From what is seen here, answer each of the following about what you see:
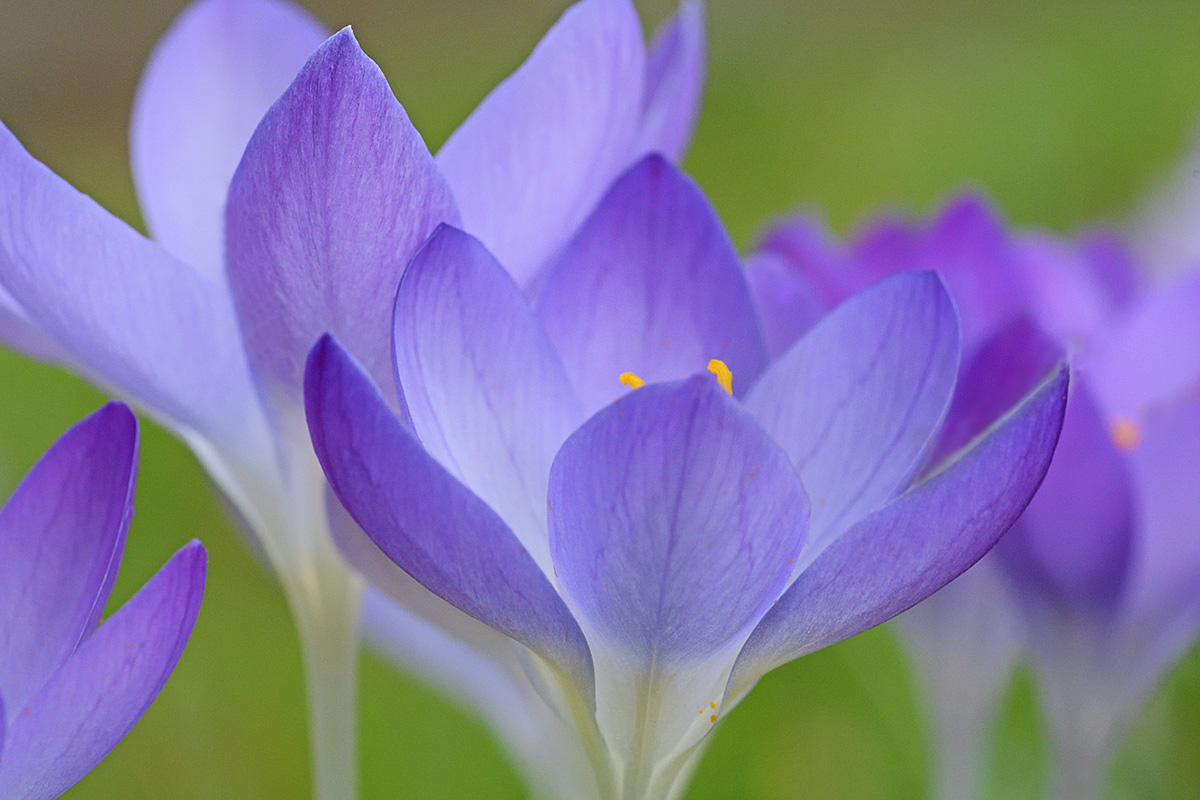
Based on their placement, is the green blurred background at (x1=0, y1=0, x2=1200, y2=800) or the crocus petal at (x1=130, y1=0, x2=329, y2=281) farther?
the green blurred background at (x1=0, y1=0, x2=1200, y2=800)

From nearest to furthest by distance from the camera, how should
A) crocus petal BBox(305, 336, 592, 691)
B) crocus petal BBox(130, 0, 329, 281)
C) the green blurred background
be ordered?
1. crocus petal BBox(305, 336, 592, 691)
2. crocus petal BBox(130, 0, 329, 281)
3. the green blurred background

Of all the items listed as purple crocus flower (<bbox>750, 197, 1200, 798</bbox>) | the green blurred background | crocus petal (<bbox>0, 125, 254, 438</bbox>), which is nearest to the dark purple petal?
purple crocus flower (<bbox>750, 197, 1200, 798</bbox>)

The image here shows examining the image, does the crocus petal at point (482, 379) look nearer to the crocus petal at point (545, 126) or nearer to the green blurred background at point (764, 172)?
the crocus petal at point (545, 126)

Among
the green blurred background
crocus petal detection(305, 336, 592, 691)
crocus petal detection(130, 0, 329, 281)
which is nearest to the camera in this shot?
crocus petal detection(305, 336, 592, 691)

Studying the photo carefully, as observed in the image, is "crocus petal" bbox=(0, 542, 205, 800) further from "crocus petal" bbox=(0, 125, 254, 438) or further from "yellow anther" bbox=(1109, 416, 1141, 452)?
"yellow anther" bbox=(1109, 416, 1141, 452)

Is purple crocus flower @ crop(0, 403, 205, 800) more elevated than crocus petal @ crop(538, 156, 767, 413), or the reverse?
crocus petal @ crop(538, 156, 767, 413)

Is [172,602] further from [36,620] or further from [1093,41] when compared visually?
[1093,41]

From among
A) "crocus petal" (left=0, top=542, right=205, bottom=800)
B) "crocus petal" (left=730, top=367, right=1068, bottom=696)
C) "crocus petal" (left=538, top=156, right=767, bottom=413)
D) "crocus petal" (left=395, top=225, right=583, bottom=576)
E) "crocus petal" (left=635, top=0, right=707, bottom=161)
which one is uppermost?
"crocus petal" (left=635, top=0, right=707, bottom=161)
